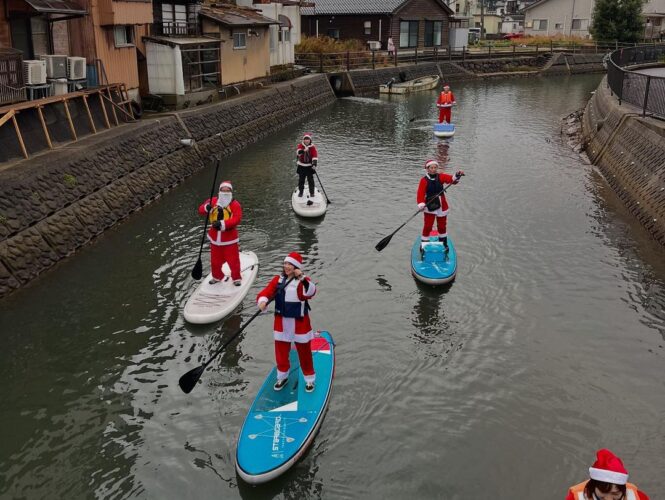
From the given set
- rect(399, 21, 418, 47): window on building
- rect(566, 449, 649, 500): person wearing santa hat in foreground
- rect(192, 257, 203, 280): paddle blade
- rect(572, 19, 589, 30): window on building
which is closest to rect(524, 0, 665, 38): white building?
rect(572, 19, 589, 30): window on building

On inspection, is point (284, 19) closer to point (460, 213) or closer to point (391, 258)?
point (460, 213)

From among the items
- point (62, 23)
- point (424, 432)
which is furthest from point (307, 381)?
point (62, 23)

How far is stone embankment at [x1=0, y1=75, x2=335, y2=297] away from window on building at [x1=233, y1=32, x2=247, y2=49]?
5600 mm

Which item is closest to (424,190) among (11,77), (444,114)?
(11,77)

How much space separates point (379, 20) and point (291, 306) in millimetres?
54100

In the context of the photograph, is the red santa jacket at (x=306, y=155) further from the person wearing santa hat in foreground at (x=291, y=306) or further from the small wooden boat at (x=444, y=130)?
the small wooden boat at (x=444, y=130)

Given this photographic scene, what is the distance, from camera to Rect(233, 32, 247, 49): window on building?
110ft

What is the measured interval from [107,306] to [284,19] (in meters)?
33.8

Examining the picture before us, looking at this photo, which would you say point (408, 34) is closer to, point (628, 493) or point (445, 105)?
point (445, 105)

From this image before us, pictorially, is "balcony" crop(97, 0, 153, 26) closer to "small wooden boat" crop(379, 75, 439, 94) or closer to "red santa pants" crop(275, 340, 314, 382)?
"red santa pants" crop(275, 340, 314, 382)

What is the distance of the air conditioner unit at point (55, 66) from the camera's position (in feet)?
67.1

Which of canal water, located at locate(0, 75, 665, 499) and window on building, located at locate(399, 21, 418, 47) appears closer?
canal water, located at locate(0, 75, 665, 499)

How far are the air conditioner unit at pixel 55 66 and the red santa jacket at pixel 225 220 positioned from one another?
1162 cm

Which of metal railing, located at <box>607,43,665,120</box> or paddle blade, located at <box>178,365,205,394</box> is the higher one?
metal railing, located at <box>607,43,665,120</box>
